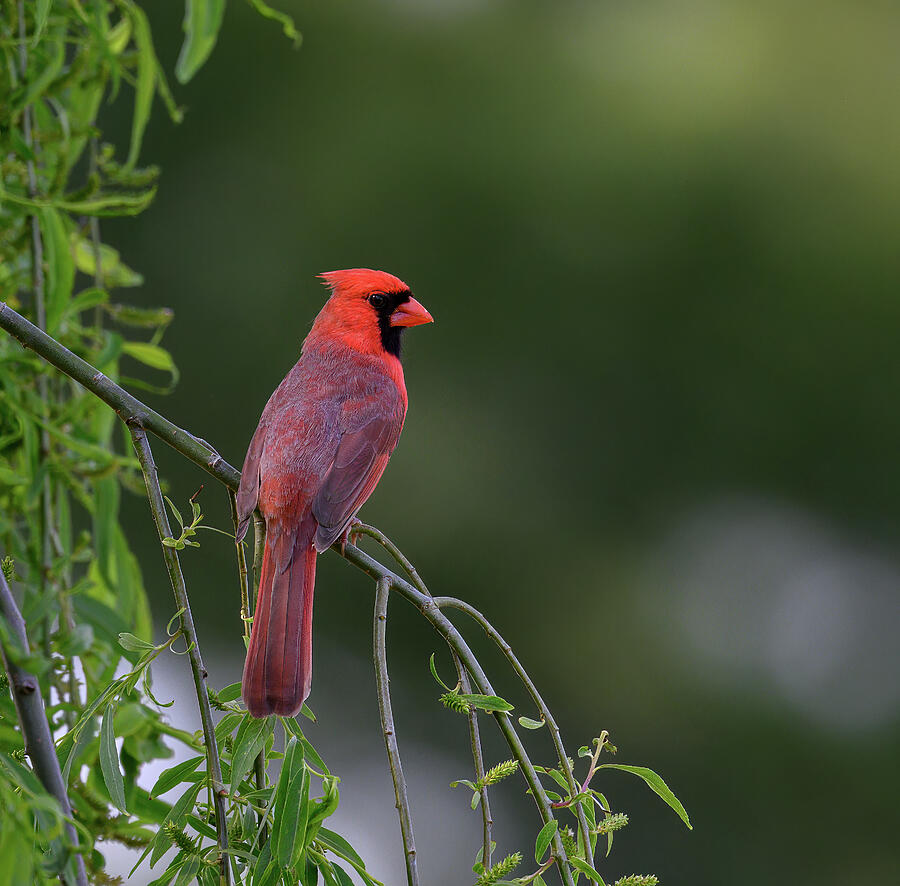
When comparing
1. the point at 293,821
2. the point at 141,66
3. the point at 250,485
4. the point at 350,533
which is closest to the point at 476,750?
the point at 293,821

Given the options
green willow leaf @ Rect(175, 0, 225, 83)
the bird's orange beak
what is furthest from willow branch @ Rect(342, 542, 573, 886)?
the bird's orange beak

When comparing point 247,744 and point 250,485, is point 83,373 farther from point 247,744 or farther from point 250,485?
point 250,485

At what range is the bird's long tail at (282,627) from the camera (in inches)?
35.5

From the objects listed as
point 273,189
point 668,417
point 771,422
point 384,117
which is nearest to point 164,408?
point 273,189

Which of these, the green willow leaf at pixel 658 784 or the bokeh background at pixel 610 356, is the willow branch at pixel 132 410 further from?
the bokeh background at pixel 610 356

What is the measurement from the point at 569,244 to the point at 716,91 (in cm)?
72

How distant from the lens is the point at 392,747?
0.79 m

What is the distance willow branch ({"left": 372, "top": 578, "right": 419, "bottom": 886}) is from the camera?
29.6 inches

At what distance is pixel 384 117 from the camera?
3.76m

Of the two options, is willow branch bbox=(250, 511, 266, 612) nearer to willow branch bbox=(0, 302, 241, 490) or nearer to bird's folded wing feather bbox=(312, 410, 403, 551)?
bird's folded wing feather bbox=(312, 410, 403, 551)

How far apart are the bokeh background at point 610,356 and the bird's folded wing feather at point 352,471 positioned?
1.88m

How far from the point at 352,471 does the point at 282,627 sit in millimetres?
401

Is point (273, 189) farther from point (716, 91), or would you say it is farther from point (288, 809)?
point (288, 809)

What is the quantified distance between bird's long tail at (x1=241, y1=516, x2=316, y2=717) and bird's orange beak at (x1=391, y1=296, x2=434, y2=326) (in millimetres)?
566
